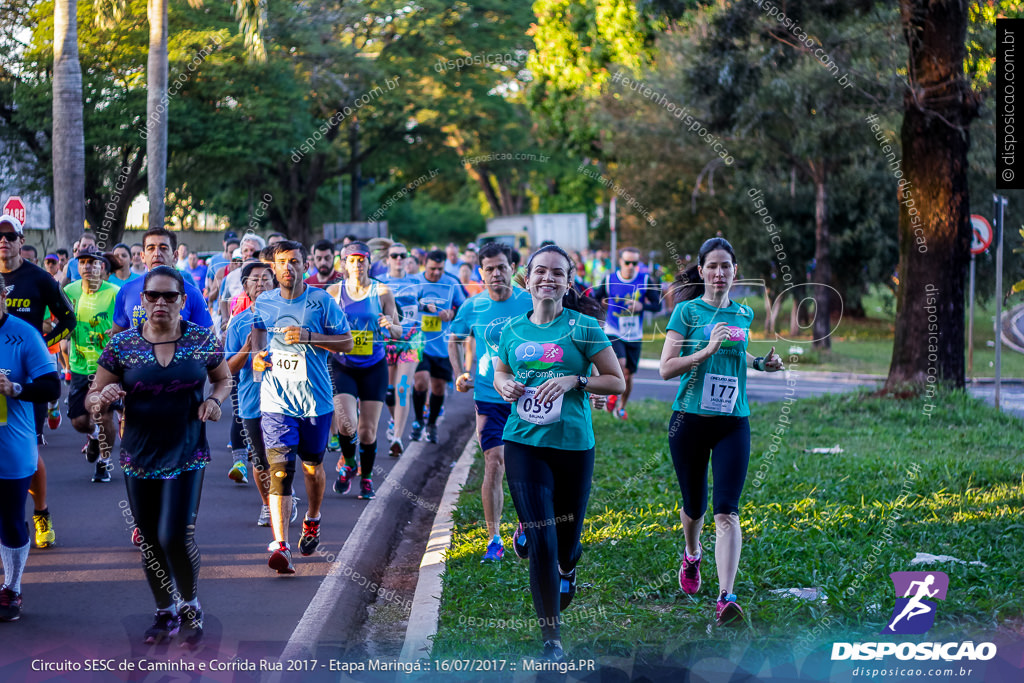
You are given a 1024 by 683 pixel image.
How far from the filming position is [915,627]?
5480 mm

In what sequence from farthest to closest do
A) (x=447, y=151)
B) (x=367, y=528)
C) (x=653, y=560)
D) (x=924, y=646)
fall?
(x=447, y=151) → (x=367, y=528) → (x=653, y=560) → (x=924, y=646)

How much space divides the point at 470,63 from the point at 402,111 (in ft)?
8.89

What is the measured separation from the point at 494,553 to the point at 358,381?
2421 mm

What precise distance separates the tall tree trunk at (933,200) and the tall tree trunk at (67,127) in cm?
1220

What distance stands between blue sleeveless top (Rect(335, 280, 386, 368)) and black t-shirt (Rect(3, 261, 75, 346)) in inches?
81.0

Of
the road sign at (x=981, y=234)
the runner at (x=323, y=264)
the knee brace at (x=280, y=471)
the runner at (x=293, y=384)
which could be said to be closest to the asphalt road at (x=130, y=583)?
the runner at (x=293, y=384)

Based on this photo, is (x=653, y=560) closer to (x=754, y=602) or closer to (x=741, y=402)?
(x=754, y=602)

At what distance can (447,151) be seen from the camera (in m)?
38.4

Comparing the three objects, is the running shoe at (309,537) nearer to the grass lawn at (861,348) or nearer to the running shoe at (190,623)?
the running shoe at (190,623)

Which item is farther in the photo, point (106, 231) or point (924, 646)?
point (106, 231)

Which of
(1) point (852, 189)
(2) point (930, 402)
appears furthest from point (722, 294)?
(1) point (852, 189)

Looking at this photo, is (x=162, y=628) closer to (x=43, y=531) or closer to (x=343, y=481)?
(x=43, y=531)

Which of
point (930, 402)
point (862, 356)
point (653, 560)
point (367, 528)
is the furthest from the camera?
point (862, 356)

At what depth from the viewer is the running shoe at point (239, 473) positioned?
9438 mm
